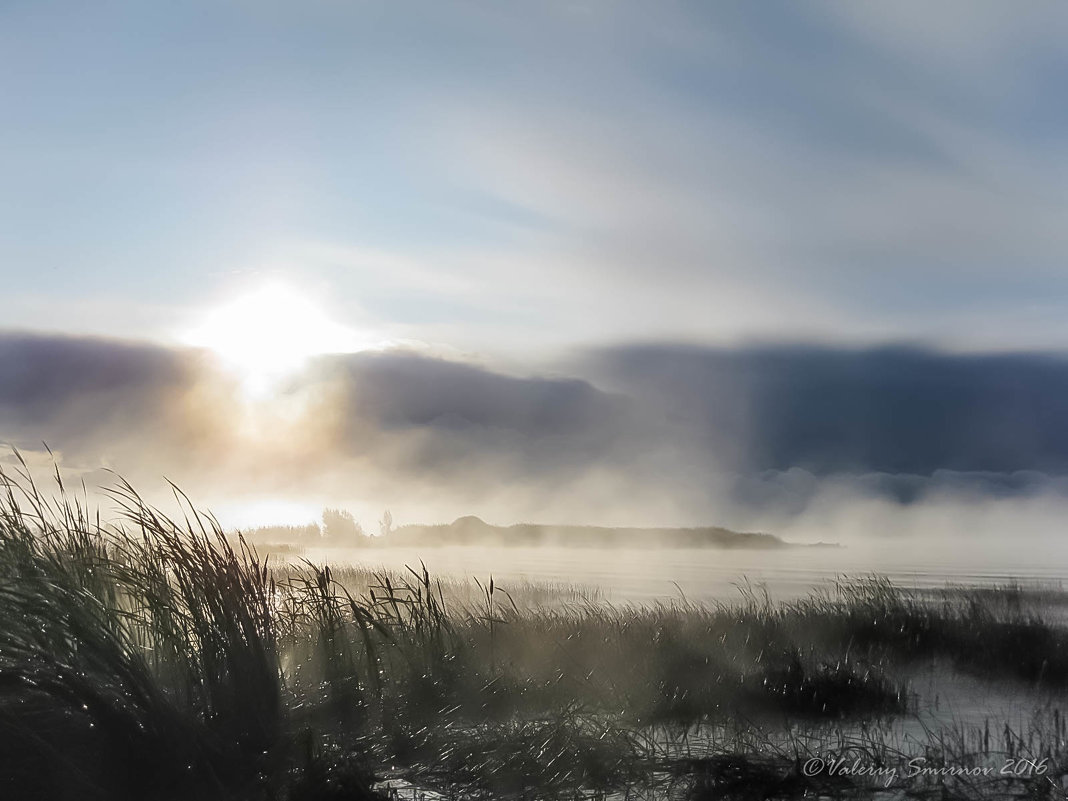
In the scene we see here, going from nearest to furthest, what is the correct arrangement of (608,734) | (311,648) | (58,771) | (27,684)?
(58,771) < (27,684) < (608,734) < (311,648)

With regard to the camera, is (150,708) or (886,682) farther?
(886,682)

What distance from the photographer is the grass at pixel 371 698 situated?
16.7ft

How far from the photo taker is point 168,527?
688cm

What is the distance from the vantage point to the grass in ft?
16.7

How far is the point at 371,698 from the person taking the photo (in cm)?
680

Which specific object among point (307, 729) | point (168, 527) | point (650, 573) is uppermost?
point (168, 527)

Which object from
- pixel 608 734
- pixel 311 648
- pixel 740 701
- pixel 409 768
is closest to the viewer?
pixel 409 768

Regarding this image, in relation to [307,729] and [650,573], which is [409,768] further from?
[650,573]

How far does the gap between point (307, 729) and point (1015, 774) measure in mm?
4202

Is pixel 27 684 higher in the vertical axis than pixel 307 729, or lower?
higher

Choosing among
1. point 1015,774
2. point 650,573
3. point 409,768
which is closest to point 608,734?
point 409,768

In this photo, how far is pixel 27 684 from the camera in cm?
503

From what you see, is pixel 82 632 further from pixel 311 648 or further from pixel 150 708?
pixel 311 648

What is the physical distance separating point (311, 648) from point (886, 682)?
4815 mm
